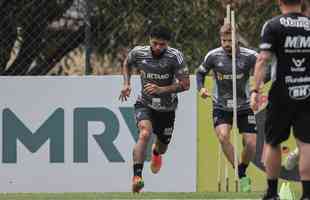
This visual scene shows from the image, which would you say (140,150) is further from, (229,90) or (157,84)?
(229,90)

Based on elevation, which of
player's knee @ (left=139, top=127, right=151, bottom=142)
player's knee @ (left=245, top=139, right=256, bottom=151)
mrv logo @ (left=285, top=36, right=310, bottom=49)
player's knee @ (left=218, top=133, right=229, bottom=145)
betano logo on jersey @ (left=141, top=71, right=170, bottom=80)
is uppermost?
mrv logo @ (left=285, top=36, right=310, bottom=49)

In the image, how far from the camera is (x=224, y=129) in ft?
49.4

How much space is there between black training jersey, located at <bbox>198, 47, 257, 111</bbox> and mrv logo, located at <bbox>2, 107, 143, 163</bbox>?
1.57 m

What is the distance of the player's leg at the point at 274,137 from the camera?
10242 millimetres

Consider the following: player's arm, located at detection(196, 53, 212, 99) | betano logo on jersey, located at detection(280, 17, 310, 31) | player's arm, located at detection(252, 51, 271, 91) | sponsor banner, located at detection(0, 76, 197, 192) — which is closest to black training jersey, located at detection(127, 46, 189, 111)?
player's arm, located at detection(196, 53, 212, 99)

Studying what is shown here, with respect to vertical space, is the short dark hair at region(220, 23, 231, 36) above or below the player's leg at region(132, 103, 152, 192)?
above

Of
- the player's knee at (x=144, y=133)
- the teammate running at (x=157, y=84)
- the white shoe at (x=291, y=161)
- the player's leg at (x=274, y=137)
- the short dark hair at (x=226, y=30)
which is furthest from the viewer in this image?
the short dark hair at (x=226, y=30)

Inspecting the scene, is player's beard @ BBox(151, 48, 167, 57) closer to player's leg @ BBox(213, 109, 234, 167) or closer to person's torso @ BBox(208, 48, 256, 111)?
person's torso @ BBox(208, 48, 256, 111)

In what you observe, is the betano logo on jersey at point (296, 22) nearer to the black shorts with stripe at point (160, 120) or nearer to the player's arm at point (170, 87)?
the player's arm at point (170, 87)

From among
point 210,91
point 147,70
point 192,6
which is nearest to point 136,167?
point 147,70

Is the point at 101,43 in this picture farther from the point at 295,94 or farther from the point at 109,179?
the point at 295,94

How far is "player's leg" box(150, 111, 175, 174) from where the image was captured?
14945mm

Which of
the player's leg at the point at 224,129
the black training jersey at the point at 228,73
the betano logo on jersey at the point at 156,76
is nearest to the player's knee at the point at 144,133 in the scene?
the betano logo on jersey at the point at 156,76

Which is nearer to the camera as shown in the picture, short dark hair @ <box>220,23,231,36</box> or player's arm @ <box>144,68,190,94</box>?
player's arm @ <box>144,68,190,94</box>
